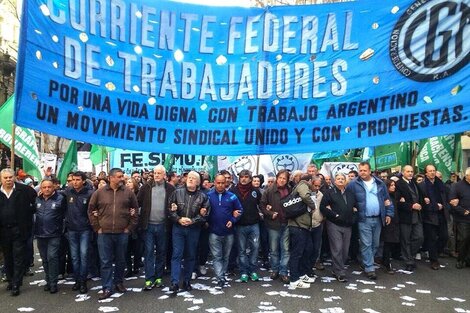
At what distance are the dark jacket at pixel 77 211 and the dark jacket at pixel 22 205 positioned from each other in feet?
2.02

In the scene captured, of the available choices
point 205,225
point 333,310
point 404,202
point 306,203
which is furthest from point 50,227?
point 404,202

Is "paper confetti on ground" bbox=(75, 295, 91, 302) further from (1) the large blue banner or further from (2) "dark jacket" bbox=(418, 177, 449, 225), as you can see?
(2) "dark jacket" bbox=(418, 177, 449, 225)

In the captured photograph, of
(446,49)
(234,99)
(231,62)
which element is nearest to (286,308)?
(234,99)

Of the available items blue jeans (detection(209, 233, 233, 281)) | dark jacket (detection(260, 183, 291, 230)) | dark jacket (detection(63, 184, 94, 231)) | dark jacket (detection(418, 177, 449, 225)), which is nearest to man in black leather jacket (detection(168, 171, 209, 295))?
blue jeans (detection(209, 233, 233, 281))

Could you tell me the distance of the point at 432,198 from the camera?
9062mm

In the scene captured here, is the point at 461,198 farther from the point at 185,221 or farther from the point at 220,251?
the point at 185,221

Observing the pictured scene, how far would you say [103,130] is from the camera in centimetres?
630

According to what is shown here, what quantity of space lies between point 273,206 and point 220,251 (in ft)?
3.93

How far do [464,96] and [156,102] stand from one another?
427cm

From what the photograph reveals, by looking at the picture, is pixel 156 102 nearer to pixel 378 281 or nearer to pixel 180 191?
pixel 180 191

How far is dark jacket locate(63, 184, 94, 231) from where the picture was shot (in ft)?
23.2

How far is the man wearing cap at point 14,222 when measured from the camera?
22.9 feet

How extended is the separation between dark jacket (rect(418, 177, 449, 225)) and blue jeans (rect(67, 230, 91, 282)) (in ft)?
20.5

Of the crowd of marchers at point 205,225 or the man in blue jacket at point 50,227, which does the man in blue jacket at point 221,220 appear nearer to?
the crowd of marchers at point 205,225
